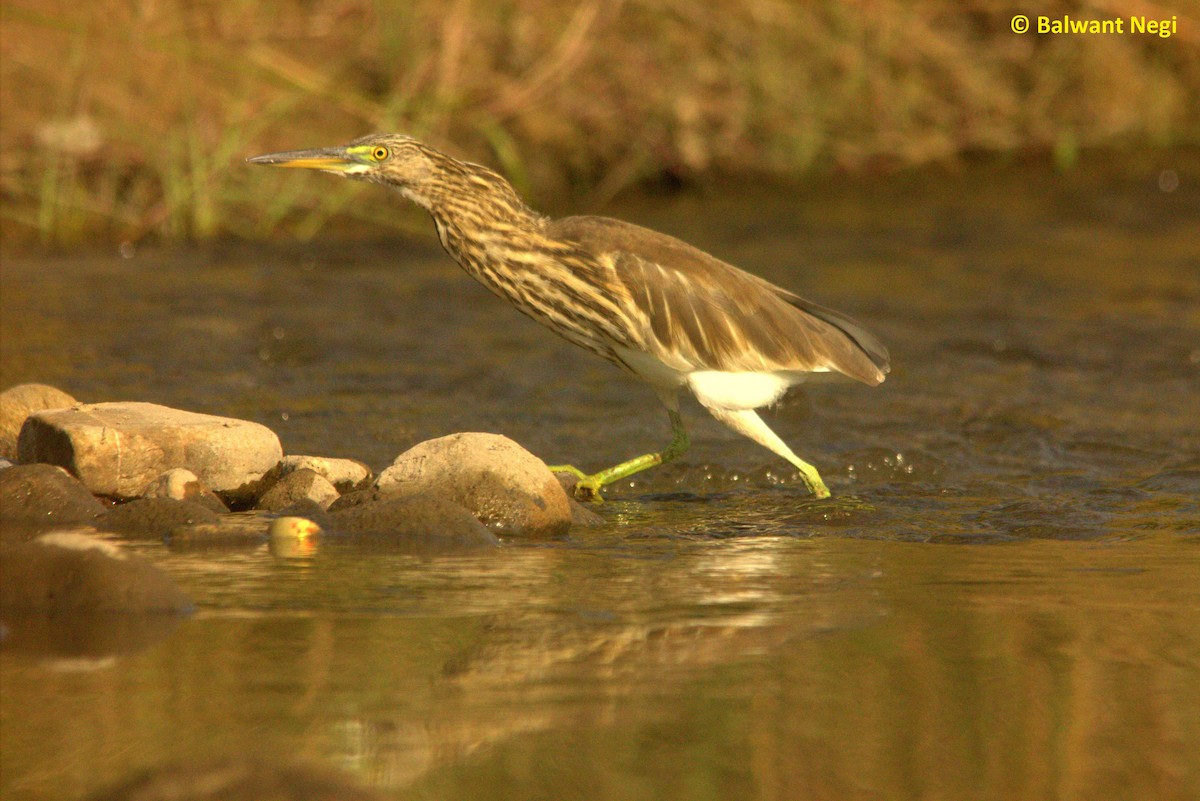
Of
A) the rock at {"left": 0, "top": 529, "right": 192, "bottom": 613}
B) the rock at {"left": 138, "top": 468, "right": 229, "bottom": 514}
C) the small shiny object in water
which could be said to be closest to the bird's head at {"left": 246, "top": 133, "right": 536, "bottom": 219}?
the rock at {"left": 138, "top": 468, "right": 229, "bottom": 514}

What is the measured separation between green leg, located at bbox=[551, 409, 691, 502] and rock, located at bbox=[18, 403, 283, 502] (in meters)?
1.03

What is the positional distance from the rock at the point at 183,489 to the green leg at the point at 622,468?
121cm

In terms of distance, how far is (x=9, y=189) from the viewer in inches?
395

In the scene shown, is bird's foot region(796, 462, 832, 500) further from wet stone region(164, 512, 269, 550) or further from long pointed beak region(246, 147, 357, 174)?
wet stone region(164, 512, 269, 550)

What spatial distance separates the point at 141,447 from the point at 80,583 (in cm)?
147

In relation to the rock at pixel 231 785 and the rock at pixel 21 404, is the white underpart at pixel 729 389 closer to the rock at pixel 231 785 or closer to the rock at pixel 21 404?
the rock at pixel 21 404

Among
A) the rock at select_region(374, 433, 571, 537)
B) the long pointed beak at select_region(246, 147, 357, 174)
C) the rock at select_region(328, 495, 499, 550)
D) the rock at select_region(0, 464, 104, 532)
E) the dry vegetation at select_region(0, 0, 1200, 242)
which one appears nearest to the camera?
the rock at select_region(328, 495, 499, 550)

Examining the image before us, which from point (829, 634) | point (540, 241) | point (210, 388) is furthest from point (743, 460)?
point (829, 634)

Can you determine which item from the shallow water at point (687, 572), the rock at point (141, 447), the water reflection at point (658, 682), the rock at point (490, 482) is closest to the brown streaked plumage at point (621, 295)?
the shallow water at point (687, 572)

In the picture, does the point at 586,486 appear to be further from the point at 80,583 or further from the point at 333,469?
the point at 80,583

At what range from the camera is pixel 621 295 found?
5773 millimetres

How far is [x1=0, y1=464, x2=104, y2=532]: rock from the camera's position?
495cm

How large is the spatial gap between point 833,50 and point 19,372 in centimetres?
637

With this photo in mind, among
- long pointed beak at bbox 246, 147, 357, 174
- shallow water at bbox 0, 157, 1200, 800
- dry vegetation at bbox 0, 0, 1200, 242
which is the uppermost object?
dry vegetation at bbox 0, 0, 1200, 242
